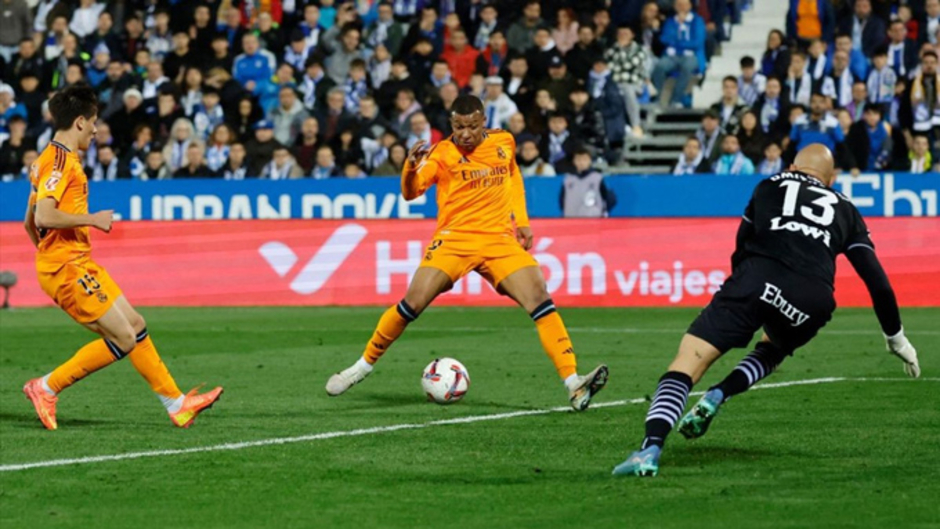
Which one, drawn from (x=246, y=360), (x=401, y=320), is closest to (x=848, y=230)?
(x=401, y=320)

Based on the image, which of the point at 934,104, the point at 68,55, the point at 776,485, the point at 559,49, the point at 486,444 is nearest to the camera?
the point at 776,485

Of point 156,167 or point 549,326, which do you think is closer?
point 549,326

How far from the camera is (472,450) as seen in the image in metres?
9.83

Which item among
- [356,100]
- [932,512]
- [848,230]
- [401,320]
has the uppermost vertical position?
[848,230]

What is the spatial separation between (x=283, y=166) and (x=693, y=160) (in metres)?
6.19

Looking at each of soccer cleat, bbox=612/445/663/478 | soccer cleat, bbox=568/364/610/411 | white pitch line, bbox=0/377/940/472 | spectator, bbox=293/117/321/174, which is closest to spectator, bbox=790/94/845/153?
spectator, bbox=293/117/321/174

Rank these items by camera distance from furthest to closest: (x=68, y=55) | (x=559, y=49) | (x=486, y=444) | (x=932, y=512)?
(x=68, y=55)
(x=559, y=49)
(x=486, y=444)
(x=932, y=512)

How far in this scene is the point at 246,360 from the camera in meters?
16.1

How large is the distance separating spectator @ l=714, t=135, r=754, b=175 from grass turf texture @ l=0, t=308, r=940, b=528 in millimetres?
7448

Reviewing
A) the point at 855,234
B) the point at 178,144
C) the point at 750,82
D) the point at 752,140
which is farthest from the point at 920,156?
the point at 855,234

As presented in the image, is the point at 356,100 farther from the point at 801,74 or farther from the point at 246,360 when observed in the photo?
the point at 246,360

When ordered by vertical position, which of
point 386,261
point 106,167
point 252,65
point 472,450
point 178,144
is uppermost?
point 472,450

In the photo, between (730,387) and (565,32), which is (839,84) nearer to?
(565,32)

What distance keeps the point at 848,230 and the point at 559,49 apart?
62.1ft
